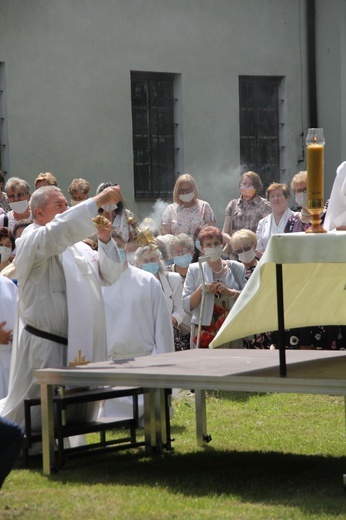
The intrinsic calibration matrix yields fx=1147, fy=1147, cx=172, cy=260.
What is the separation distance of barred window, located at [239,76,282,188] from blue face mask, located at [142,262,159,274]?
825cm

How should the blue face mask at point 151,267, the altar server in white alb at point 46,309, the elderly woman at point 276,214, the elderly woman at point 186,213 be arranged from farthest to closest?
the elderly woman at point 186,213 < the elderly woman at point 276,214 < the blue face mask at point 151,267 < the altar server in white alb at point 46,309

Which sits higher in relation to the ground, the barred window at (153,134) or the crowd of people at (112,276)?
the barred window at (153,134)

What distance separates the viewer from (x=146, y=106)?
56.7 ft

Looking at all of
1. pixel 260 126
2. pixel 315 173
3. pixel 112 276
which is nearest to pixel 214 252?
pixel 112 276

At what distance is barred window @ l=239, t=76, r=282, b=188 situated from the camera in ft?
60.2

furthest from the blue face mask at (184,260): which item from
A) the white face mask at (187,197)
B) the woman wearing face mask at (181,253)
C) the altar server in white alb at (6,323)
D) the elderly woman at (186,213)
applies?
the altar server in white alb at (6,323)

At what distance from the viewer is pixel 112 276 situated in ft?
26.6

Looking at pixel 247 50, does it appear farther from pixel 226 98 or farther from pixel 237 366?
pixel 237 366

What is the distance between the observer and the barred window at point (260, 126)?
18.4 metres

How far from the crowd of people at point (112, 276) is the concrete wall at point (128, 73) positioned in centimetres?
381

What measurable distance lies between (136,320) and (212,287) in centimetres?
138

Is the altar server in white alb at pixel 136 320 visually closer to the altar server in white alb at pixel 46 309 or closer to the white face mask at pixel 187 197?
the altar server in white alb at pixel 46 309

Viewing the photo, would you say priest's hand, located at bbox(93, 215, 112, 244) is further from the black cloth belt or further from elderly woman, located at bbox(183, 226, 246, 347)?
elderly woman, located at bbox(183, 226, 246, 347)

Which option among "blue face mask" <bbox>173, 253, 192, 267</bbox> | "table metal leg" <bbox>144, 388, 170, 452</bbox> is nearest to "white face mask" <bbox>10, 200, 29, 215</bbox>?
"blue face mask" <bbox>173, 253, 192, 267</bbox>
